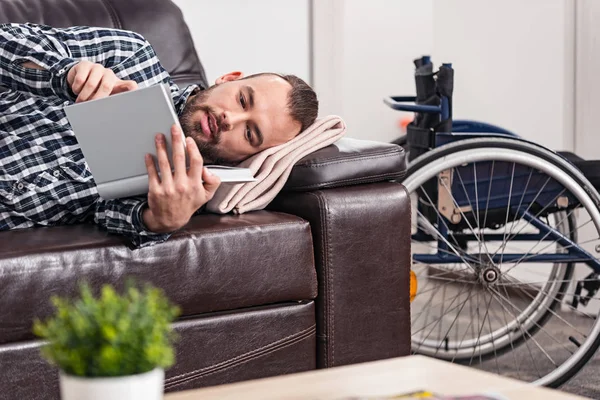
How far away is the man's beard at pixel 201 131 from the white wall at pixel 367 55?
1.22 meters

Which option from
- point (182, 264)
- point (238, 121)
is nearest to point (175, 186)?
point (182, 264)

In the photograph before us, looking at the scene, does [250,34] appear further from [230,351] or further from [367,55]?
[230,351]

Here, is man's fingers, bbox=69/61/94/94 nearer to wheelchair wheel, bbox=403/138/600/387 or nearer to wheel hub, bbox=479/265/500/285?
wheelchair wheel, bbox=403/138/600/387

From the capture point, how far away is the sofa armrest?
1.68 m

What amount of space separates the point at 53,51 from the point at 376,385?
3.81ft

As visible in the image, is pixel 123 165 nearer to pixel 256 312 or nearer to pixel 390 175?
pixel 256 312

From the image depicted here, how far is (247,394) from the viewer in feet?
2.98

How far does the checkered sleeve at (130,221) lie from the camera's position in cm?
148

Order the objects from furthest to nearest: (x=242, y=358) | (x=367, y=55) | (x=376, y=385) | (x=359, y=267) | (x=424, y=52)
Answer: (x=424, y=52)
(x=367, y=55)
(x=359, y=267)
(x=242, y=358)
(x=376, y=385)

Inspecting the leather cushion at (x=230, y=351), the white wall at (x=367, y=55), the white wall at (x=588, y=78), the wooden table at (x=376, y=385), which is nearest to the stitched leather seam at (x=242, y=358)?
the leather cushion at (x=230, y=351)

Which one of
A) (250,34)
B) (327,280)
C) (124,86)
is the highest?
A: (250,34)

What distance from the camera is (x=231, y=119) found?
5.74 feet

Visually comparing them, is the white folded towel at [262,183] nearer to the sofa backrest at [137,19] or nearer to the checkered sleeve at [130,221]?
the checkered sleeve at [130,221]

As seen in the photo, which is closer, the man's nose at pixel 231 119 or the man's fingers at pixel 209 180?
the man's fingers at pixel 209 180
